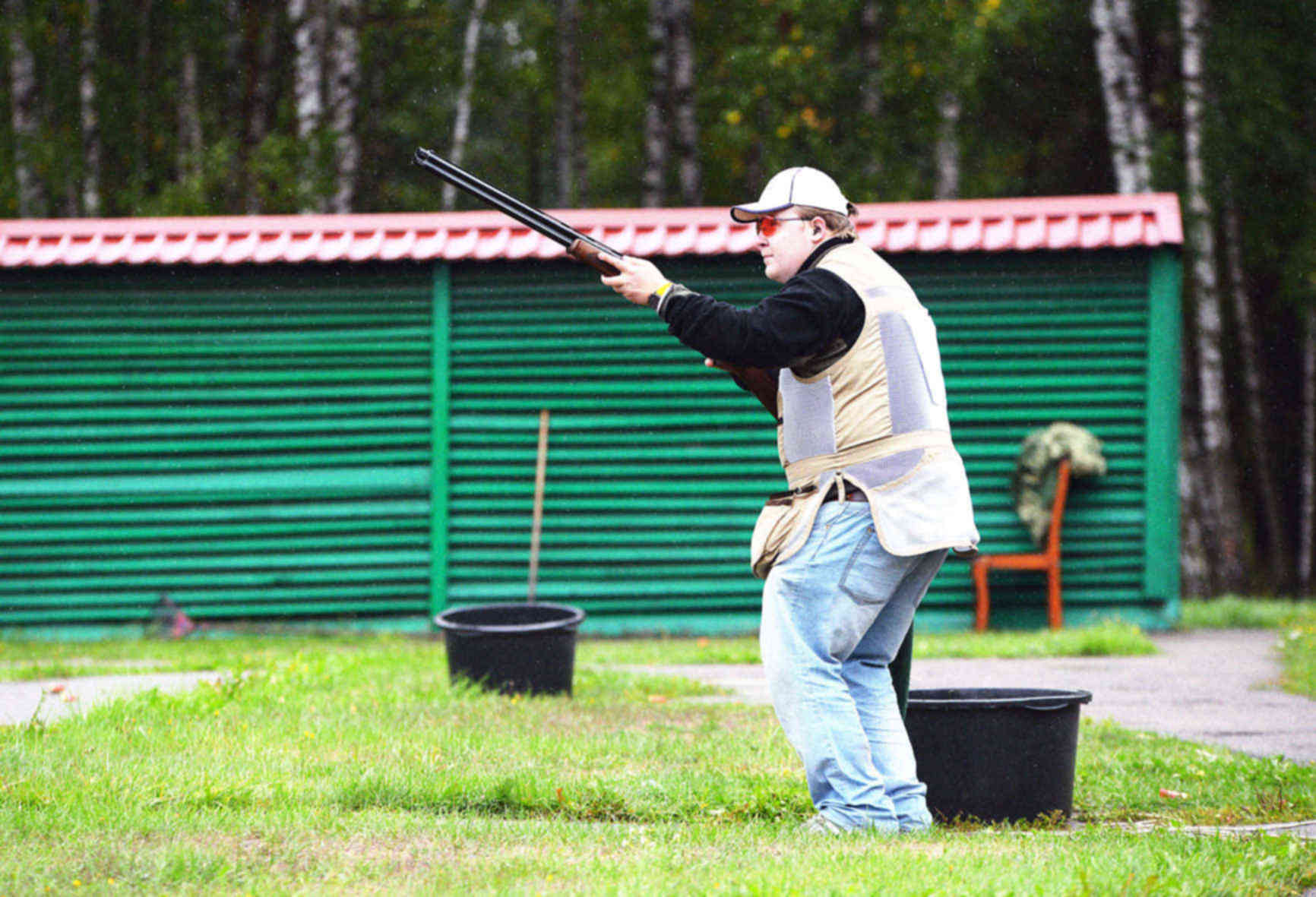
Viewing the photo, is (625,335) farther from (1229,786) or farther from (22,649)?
(1229,786)

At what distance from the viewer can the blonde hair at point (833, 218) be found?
168 inches

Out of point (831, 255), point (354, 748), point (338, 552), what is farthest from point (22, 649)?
point (831, 255)

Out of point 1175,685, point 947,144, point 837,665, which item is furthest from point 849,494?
point 947,144

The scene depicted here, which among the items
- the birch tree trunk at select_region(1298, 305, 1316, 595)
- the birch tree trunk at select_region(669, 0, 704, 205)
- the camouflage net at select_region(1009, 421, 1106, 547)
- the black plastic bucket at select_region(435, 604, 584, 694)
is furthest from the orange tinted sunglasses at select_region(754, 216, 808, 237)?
the birch tree trunk at select_region(1298, 305, 1316, 595)

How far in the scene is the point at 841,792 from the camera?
402cm

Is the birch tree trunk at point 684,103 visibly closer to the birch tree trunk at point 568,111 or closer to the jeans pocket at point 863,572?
the birch tree trunk at point 568,111

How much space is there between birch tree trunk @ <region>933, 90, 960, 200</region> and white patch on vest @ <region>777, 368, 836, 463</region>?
17.5 m

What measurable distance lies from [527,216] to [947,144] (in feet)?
57.8

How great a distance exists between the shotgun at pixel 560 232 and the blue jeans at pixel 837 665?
57 centimetres

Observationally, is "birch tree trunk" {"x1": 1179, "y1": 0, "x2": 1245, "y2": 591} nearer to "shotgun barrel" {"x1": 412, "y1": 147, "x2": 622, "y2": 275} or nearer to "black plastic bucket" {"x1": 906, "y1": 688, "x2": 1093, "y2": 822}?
"black plastic bucket" {"x1": 906, "y1": 688, "x2": 1093, "y2": 822}

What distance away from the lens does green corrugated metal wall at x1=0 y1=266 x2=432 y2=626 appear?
10.8m

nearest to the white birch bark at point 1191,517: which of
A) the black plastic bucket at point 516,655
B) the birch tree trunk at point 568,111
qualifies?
the black plastic bucket at point 516,655

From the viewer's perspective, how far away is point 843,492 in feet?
13.5

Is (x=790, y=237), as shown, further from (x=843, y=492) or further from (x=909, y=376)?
(x=843, y=492)
